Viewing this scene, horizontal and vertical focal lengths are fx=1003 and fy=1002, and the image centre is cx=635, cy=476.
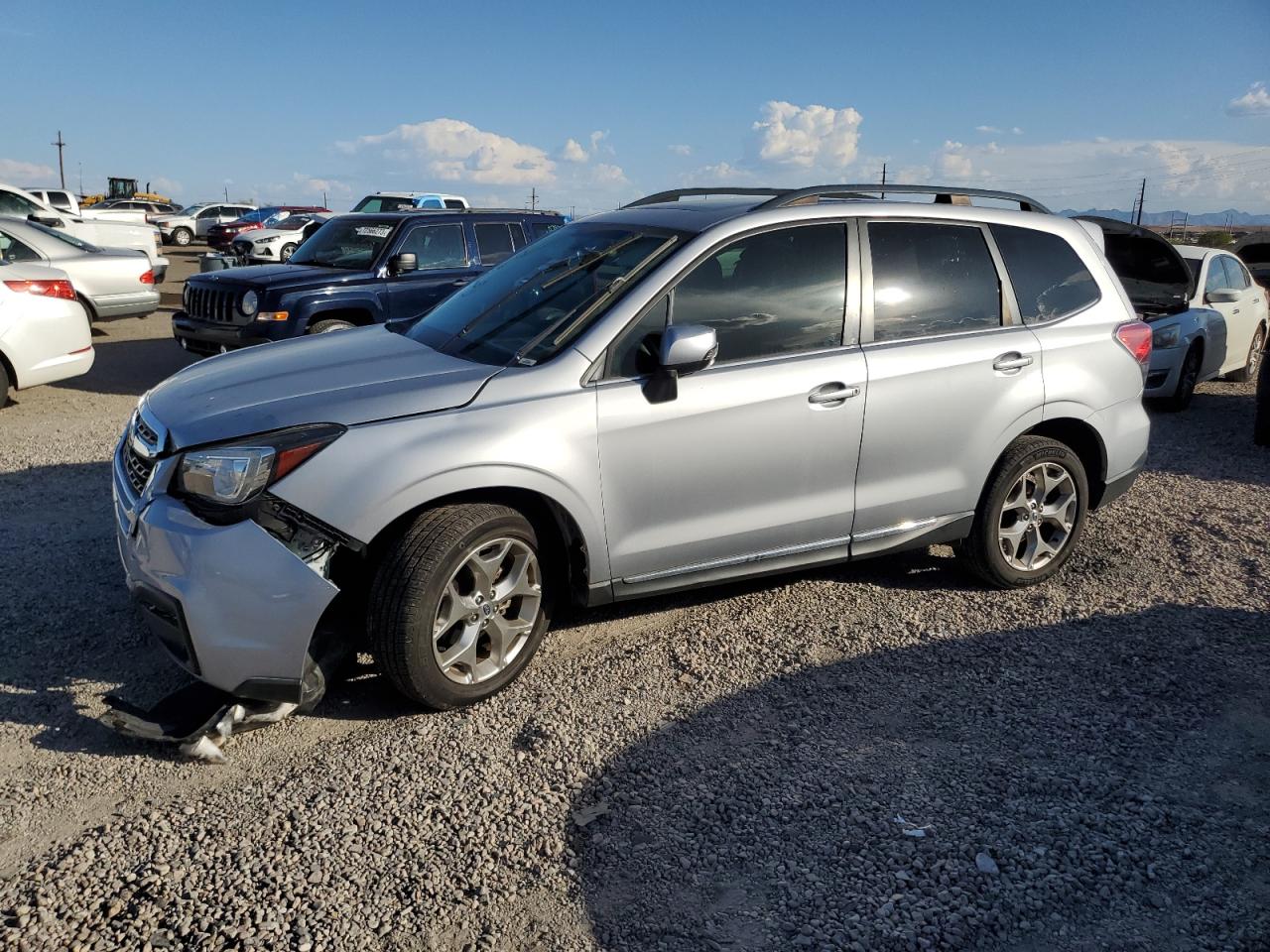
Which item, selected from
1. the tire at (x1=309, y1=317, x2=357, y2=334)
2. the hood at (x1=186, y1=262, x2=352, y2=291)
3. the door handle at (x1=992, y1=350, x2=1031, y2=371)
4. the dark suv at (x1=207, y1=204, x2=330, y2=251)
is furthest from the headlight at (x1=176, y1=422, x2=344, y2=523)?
the dark suv at (x1=207, y1=204, x2=330, y2=251)

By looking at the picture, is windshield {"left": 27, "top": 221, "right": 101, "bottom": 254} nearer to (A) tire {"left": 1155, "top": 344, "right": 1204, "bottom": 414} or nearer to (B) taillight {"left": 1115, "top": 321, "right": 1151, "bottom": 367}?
(B) taillight {"left": 1115, "top": 321, "right": 1151, "bottom": 367}

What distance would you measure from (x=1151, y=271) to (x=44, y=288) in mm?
10618

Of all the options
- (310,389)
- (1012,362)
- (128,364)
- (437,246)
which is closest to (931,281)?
(1012,362)

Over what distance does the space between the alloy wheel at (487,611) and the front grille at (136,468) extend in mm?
1217

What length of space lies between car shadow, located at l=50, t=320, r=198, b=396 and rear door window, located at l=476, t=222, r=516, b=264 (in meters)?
3.74

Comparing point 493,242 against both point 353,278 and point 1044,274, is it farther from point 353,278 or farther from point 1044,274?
point 1044,274

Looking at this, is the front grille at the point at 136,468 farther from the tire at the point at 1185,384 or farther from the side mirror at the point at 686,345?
the tire at the point at 1185,384

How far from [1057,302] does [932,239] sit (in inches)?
32.5

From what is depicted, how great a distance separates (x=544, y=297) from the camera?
444 cm

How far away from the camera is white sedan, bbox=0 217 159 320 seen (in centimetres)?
1125

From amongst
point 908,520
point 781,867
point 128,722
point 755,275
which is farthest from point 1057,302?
point 128,722

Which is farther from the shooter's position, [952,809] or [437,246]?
[437,246]

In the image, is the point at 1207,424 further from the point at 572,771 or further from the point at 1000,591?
the point at 572,771

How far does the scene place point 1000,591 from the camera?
5.18m
